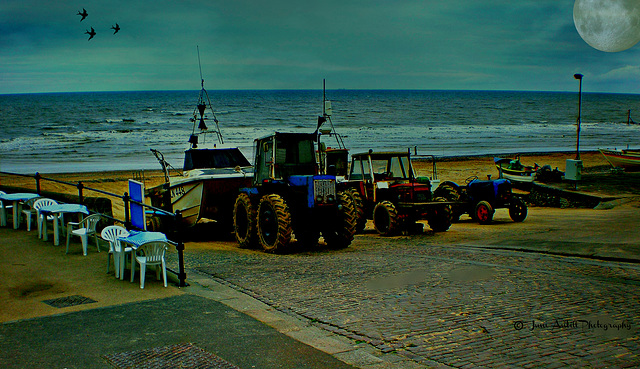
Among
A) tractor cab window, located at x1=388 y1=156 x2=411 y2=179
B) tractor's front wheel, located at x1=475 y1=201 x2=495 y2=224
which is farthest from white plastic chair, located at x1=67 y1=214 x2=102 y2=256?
tractor's front wheel, located at x1=475 y1=201 x2=495 y2=224

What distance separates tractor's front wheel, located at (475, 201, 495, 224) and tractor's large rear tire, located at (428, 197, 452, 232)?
2.49 meters

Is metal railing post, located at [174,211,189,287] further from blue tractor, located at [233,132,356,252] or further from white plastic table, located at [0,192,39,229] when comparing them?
white plastic table, located at [0,192,39,229]

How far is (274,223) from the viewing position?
39.7 feet

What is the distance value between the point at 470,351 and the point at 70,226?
7738mm

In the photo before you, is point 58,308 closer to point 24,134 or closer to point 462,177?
point 462,177

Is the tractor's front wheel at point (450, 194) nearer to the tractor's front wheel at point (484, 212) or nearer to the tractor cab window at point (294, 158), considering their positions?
the tractor's front wheel at point (484, 212)

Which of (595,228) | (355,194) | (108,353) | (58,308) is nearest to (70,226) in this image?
(58,308)

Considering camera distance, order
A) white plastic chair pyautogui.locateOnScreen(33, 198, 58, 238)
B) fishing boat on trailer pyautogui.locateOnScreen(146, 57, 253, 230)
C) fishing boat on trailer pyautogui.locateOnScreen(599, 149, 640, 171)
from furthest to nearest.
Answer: fishing boat on trailer pyautogui.locateOnScreen(599, 149, 640, 171)
fishing boat on trailer pyautogui.locateOnScreen(146, 57, 253, 230)
white plastic chair pyautogui.locateOnScreen(33, 198, 58, 238)

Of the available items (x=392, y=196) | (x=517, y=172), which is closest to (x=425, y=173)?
(x=517, y=172)

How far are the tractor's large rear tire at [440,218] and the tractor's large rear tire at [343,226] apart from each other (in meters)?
4.00

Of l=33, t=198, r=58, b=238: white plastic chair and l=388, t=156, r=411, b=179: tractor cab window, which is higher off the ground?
l=388, t=156, r=411, b=179: tractor cab window

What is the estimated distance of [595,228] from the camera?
14.0 m

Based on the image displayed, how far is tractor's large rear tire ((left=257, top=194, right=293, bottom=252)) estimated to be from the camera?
38.3ft

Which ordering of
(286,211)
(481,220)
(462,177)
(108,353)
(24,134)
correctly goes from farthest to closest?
(24,134) → (462,177) → (481,220) → (286,211) → (108,353)
